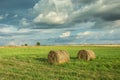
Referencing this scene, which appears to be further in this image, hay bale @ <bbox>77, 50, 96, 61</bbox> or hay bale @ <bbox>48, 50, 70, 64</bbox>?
hay bale @ <bbox>77, 50, 96, 61</bbox>

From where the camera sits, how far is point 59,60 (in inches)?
910

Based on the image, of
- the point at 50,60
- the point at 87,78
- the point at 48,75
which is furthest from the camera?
the point at 50,60

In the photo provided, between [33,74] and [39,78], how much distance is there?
4.87ft

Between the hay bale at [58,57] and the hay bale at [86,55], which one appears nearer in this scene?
the hay bale at [58,57]

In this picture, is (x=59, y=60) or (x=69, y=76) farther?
(x=59, y=60)

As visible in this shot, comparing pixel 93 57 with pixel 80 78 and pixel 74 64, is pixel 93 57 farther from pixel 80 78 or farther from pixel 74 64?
pixel 80 78

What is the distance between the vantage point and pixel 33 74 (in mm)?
16969

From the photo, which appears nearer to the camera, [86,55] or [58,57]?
[58,57]

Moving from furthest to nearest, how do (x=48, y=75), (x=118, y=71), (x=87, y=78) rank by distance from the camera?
(x=118, y=71)
(x=48, y=75)
(x=87, y=78)

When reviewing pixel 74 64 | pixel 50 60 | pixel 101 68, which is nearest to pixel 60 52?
pixel 50 60

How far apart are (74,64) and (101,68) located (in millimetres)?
3248

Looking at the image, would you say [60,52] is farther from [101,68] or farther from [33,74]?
[33,74]

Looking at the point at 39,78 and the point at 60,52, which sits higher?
the point at 60,52

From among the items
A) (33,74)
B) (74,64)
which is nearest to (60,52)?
(74,64)
